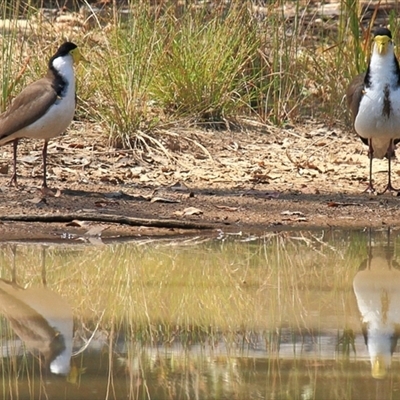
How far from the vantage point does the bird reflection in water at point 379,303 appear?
451 cm

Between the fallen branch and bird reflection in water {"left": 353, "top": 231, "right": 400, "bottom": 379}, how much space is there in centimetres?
122

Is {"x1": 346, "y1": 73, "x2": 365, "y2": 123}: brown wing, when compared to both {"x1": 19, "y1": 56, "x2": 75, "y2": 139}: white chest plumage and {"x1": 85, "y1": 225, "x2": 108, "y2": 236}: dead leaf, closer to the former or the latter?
{"x1": 19, "y1": 56, "x2": 75, "y2": 139}: white chest plumage

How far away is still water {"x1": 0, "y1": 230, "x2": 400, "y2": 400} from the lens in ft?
13.4

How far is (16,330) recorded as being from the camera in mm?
4879

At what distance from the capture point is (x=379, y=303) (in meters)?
5.34

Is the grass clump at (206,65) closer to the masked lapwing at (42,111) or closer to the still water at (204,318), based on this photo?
the masked lapwing at (42,111)

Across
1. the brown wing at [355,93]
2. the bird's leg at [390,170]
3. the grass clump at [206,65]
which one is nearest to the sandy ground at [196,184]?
the bird's leg at [390,170]

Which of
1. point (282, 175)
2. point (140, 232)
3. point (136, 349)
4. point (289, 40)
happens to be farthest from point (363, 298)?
point (289, 40)

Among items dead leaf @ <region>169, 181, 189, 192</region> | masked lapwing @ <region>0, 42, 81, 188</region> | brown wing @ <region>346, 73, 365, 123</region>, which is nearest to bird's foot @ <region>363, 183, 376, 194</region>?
brown wing @ <region>346, 73, 365, 123</region>

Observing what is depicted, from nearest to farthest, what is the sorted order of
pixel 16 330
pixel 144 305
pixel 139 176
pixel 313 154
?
pixel 16 330
pixel 144 305
pixel 139 176
pixel 313 154

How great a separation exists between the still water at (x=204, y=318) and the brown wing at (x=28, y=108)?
5.43 ft

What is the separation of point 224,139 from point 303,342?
5787 mm

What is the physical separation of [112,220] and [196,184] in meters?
1.84

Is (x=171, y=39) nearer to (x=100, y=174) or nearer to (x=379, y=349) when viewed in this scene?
(x=100, y=174)
